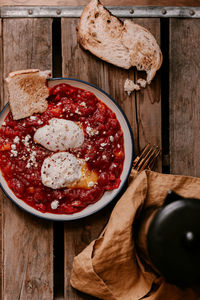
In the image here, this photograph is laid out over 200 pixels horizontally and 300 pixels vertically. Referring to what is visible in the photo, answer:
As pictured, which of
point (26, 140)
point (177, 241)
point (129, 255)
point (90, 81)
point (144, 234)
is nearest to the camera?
point (177, 241)

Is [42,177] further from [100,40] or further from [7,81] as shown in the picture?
[100,40]

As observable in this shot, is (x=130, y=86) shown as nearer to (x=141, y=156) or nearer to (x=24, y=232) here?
(x=141, y=156)

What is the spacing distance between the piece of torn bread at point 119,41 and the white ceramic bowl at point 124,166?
0.19 meters

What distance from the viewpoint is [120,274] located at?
1.63 meters

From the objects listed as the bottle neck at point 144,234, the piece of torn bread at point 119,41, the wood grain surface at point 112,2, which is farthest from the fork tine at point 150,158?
the wood grain surface at point 112,2

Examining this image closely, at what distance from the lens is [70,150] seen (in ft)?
5.65

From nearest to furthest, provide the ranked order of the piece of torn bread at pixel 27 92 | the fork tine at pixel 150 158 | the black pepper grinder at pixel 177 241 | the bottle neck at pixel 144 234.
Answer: the black pepper grinder at pixel 177 241, the bottle neck at pixel 144 234, the piece of torn bread at pixel 27 92, the fork tine at pixel 150 158

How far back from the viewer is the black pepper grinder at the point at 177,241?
1250 millimetres

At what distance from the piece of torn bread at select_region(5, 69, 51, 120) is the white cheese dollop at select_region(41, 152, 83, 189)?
256 millimetres

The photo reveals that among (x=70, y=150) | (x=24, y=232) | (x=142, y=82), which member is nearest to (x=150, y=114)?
(x=142, y=82)

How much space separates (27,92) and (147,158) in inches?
27.5

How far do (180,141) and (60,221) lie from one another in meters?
0.76

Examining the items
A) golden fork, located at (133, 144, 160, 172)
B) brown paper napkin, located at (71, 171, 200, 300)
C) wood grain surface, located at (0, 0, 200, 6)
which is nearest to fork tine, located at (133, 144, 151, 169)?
golden fork, located at (133, 144, 160, 172)

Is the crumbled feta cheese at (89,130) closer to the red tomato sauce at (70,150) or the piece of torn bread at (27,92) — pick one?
the red tomato sauce at (70,150)
